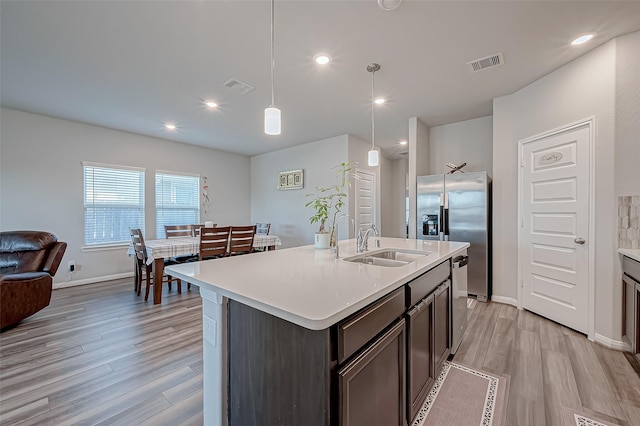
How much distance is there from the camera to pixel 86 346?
2.37 meters

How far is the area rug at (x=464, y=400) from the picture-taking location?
61.8 inches

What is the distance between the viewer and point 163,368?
6.69ft

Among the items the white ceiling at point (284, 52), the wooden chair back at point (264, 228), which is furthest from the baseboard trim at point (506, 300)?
the wooden chair back at point (264, 228)

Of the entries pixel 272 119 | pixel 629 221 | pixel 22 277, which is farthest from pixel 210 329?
pixel 629 221

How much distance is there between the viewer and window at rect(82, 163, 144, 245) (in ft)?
14.6

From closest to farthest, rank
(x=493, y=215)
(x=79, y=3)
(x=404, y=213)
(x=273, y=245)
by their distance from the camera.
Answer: (x=79, y=3) → (x=493, y=215) → (x=273, y=245) → (x=404, y=213)

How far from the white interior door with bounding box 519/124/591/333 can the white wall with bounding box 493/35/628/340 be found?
113mm

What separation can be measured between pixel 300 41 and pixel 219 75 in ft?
3.55

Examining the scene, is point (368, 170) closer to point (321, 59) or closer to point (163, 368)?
point (321, 59)

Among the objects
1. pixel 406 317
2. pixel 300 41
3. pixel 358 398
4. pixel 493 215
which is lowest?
pixel 358 398

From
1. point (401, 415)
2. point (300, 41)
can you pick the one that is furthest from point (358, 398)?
point (300, 41)

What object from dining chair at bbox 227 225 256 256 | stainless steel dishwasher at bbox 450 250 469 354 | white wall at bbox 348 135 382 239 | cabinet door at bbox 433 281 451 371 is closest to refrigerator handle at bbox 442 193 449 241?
stainless steel dishwasher at bbox 450 250 469 354

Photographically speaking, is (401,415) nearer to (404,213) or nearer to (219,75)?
(219,75)

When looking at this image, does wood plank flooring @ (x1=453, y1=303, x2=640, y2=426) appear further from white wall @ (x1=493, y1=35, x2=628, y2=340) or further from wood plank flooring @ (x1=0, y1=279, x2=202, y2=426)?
wood plank flooring @ (x1=0, y1=279, x2=202, y2=426)
